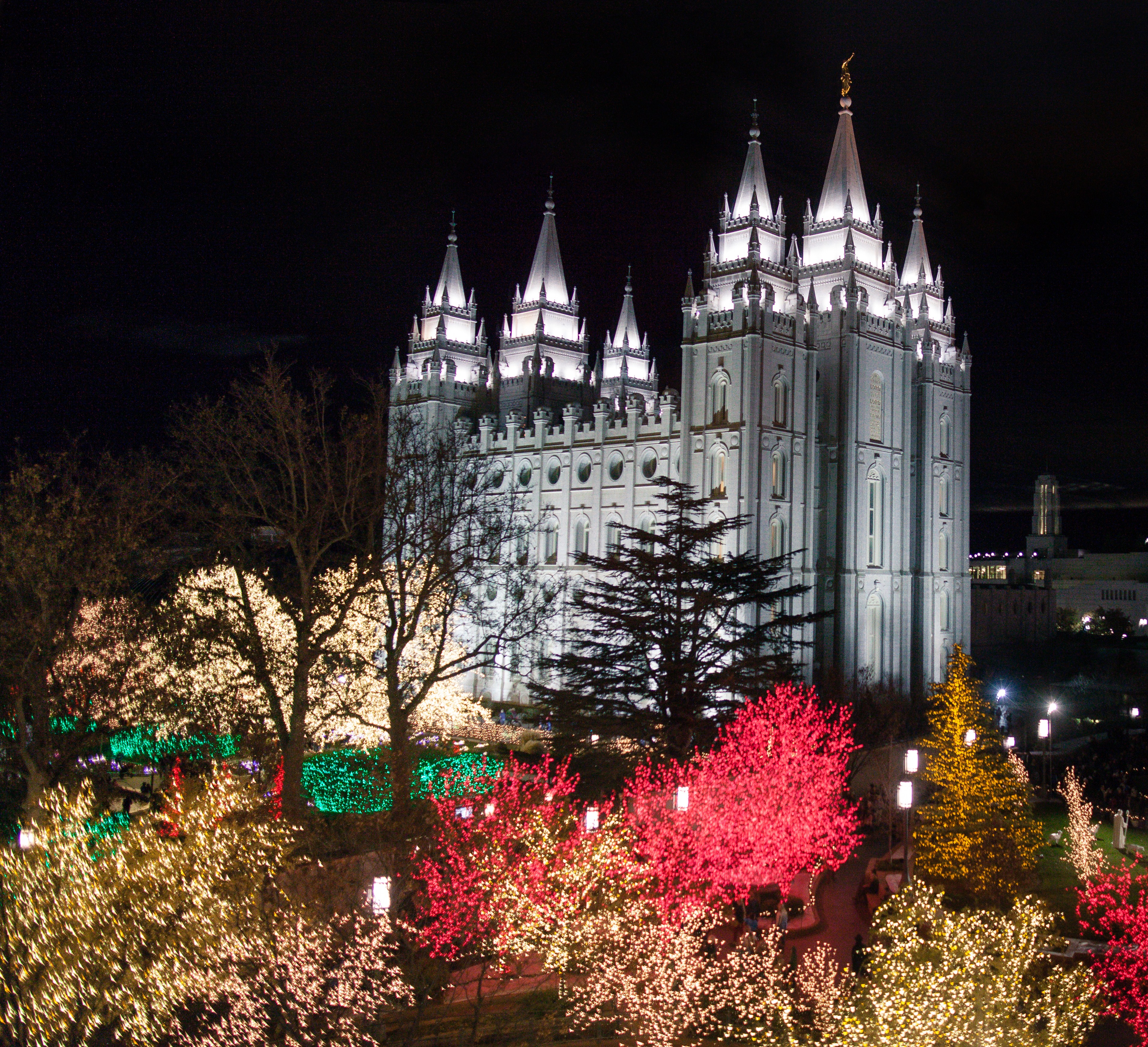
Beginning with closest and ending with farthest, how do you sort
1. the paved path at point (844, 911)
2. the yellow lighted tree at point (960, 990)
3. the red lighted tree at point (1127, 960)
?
1. the yellow lighted tree at point (960, 990)
2. the red lighted tree at point (1127, 960)
3. the paved path at point (844, 911)

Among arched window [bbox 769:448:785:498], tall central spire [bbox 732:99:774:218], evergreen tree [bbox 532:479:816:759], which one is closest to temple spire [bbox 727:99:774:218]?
tall central spire [bbox 732:99:774:218]

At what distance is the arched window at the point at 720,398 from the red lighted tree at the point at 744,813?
2239 centimetres

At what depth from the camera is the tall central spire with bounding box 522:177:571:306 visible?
5769cm

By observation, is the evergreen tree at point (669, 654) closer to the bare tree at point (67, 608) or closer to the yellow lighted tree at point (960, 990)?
the bare tree at point (67, 608)

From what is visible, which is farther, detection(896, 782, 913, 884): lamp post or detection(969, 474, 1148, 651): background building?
detection(969, 474, 1148, 651): background building

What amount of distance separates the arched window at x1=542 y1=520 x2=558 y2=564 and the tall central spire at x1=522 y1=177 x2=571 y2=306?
1276 cm

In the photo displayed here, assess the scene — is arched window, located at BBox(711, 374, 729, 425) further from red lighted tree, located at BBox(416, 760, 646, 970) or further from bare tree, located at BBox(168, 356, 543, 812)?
red lighted tree, located at BBox(416, 760, 646, 970)

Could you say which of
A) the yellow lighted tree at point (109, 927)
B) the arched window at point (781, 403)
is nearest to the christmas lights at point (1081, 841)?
the yellow lighted tree at point (109, 927)

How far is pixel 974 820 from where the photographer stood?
820 inches

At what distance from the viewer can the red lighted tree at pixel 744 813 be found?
18.7 metres

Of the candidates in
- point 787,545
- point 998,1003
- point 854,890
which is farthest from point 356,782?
point 787,545

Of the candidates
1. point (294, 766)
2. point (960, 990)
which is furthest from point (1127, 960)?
point (294, 766)

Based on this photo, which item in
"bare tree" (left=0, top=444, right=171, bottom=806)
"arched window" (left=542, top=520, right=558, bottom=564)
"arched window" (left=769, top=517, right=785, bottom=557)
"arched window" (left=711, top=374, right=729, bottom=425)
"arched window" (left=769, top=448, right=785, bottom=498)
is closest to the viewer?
"bare tree" (left=0, top=444, right=171, bottom=806)

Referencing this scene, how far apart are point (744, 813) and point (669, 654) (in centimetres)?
634
